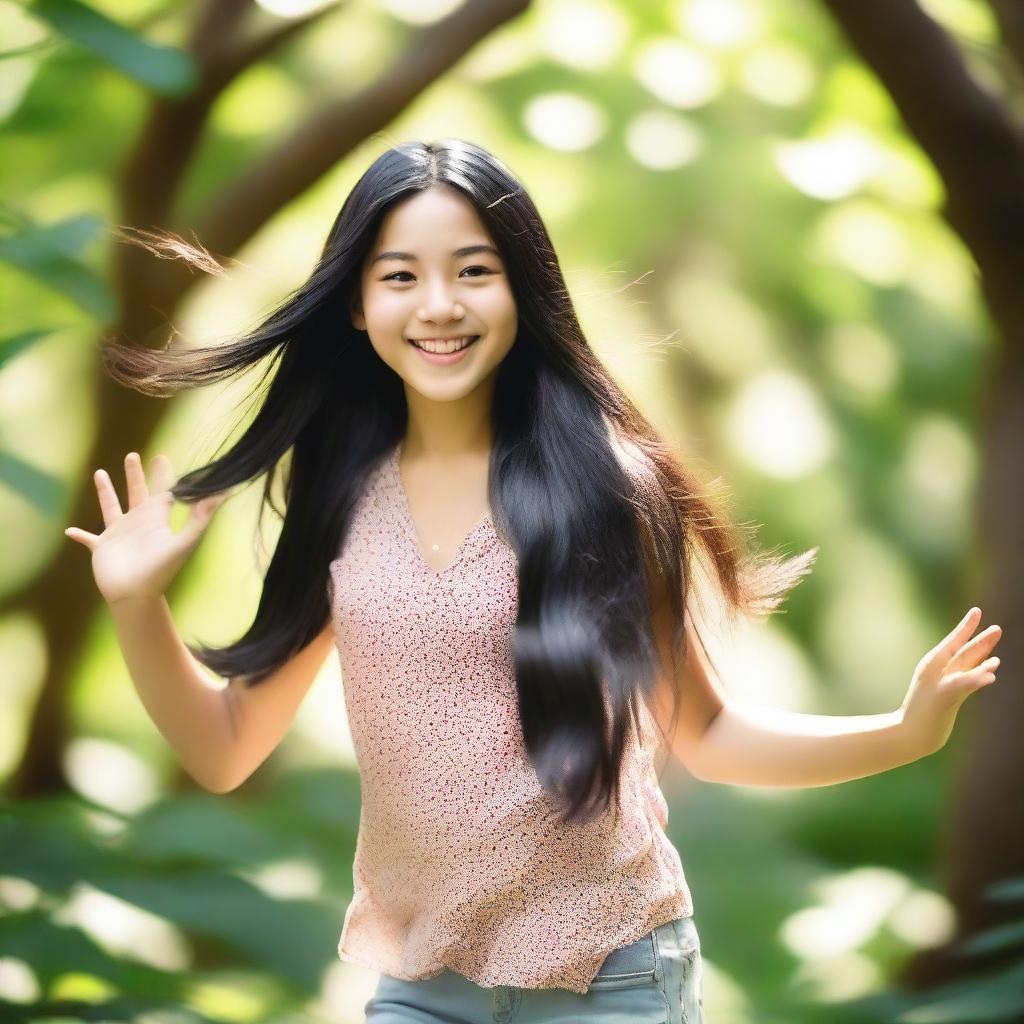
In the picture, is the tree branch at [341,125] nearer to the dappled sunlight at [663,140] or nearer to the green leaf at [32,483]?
the dappled sunlight at [663,140]

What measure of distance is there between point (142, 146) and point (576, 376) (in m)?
1.81

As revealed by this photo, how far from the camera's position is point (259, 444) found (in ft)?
5.97

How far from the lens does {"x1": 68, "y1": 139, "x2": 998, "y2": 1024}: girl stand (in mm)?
1605

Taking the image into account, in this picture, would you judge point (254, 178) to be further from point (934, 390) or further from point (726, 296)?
point (934, 390)

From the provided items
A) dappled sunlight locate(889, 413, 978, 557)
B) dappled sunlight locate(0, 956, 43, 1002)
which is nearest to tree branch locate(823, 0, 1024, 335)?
dappled sunlight locate(889, 413, 978, 557)

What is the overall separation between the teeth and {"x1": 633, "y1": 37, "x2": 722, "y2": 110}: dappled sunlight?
305 centimetres

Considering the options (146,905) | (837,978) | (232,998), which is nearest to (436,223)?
(146,905)

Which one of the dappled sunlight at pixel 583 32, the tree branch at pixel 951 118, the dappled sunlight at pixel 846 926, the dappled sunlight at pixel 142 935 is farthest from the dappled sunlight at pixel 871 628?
the dappled sunlight at pixel 142 935

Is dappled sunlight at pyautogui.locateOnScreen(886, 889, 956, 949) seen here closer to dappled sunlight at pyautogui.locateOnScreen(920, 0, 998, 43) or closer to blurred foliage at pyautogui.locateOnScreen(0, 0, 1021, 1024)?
blurred foliage at pyautogui.locateOnScreen(0, 0, 1021, 1024)

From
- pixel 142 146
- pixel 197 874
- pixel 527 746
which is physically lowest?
pixel 527 746

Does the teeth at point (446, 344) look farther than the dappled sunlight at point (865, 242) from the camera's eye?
No

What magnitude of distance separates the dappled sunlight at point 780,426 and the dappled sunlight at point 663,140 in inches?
27.5

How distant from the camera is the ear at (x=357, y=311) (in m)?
1.77

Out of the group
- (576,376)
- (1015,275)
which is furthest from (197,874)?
(1015,275)
